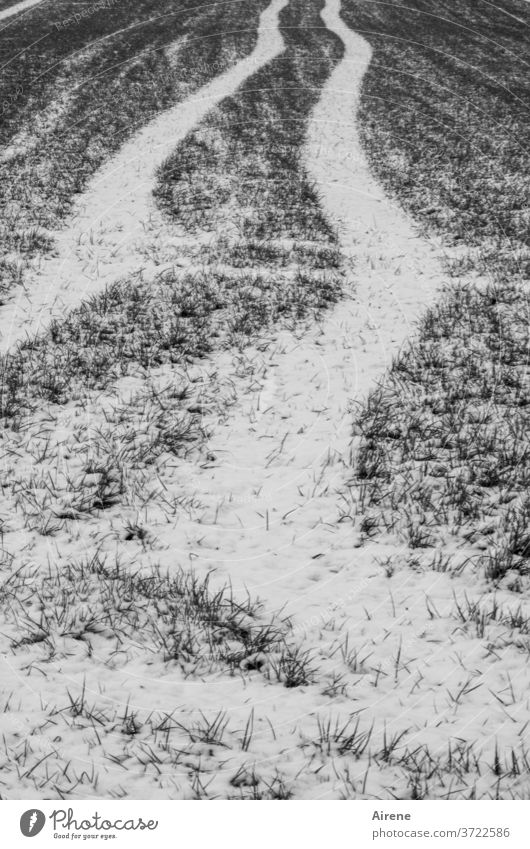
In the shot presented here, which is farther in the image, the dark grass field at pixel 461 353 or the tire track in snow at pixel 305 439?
the dark grass field at pixel 461 353

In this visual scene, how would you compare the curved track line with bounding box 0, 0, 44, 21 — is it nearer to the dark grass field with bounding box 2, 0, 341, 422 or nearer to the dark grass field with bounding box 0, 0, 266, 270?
the dark grass field with bounding box 0, 0, 266, 270

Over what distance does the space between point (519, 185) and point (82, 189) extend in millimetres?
11293

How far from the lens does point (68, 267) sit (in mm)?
11484

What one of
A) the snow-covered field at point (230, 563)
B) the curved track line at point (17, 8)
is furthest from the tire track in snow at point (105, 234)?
the curved track line at point (17, 8)

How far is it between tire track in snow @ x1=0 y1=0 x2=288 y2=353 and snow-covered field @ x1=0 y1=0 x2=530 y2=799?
10 cm

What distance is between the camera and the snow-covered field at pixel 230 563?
3.58 m

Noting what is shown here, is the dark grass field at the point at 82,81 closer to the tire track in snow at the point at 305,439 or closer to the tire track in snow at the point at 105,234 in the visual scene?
the tire track in snow at the point at 105,234

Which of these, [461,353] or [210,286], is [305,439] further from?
[210,286]

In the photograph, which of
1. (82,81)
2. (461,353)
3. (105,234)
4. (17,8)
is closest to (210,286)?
(105,234)

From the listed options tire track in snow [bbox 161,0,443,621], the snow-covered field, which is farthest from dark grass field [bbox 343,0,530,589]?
tire track in snow [bbox 161,0,443,621]

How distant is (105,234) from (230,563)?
1006 centimetres

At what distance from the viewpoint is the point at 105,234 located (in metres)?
13.1

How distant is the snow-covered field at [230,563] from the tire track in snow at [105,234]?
10 cm

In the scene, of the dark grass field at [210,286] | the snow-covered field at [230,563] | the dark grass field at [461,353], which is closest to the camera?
the snow-covered field at [230,563]
